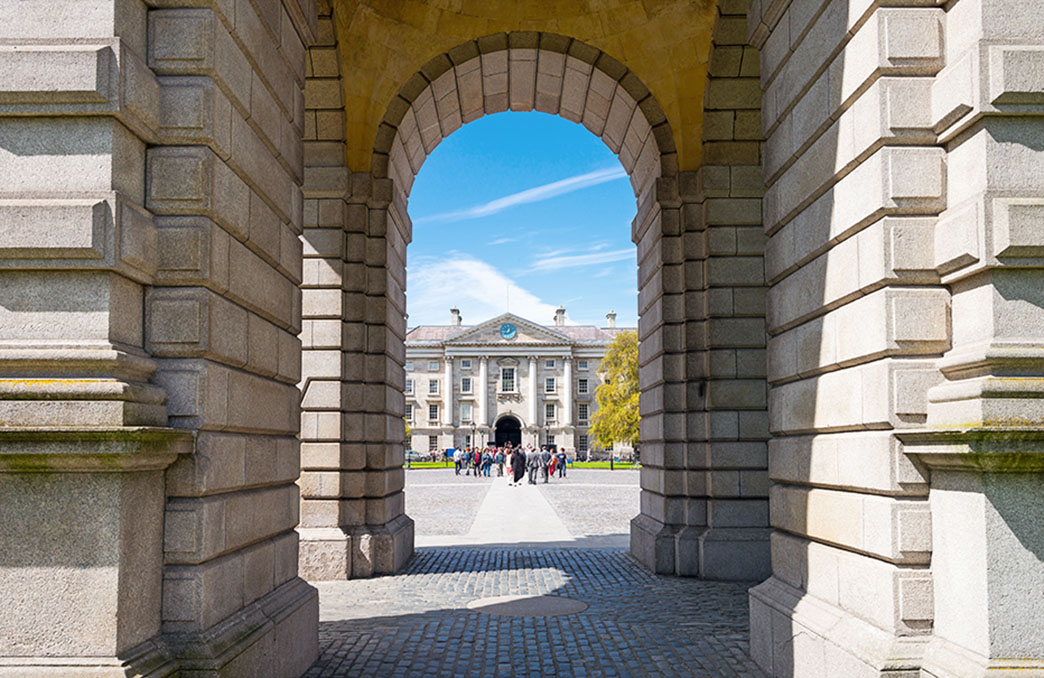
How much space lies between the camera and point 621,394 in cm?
6303

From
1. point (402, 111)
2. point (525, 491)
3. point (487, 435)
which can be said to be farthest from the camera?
point (487, 435)

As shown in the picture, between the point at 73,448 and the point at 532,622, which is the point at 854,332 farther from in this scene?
the point at 532,622

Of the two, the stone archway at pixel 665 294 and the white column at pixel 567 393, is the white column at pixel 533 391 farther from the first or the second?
the stone archway at pixel 665 294

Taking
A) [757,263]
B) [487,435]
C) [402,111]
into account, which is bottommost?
[487,435]

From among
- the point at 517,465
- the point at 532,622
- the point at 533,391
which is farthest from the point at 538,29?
the point at 533,391

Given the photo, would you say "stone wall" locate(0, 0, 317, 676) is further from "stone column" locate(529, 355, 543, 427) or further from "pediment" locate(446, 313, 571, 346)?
"pediment" locate(446, 313, 571, 346)

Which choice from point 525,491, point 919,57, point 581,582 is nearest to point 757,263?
point 581,582

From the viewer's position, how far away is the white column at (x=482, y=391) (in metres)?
92.4

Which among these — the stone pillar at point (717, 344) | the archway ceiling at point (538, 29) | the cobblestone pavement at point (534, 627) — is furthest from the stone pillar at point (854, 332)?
the archway ceiling at point (538, 29)

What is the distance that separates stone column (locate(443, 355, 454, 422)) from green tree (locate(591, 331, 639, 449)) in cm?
3017

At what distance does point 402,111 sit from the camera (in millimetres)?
12078

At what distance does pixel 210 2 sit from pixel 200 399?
2361mm

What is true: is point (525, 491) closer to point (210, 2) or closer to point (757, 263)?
point (757, 263)

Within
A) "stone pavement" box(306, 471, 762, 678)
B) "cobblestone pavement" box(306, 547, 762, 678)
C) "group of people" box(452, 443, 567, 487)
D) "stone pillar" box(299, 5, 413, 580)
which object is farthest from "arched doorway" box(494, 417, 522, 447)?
"stone pillar" box(299, 5, 413, 580)
